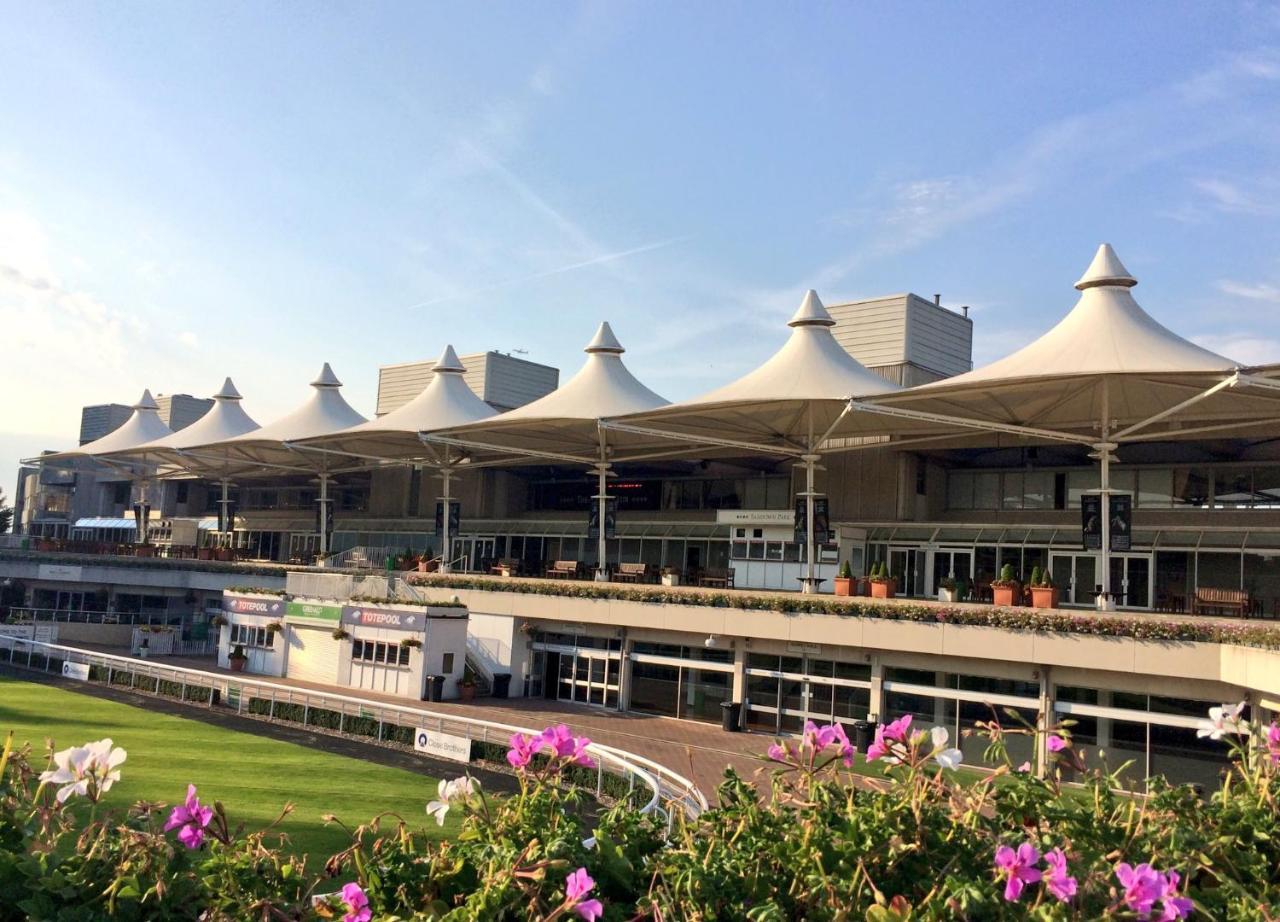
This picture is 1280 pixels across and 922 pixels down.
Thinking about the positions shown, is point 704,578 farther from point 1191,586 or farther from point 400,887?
point 400,887

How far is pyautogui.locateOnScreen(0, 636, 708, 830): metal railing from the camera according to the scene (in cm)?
2144

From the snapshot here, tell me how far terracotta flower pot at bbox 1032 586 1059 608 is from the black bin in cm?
1822

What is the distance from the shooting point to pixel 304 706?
28953 mm

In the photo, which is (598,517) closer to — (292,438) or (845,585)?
(845,585)

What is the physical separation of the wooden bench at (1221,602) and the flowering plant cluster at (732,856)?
2434 centimetres

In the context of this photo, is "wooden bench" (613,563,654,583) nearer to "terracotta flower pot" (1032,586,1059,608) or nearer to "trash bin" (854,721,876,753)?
"trash bin" (854,721,876,753)

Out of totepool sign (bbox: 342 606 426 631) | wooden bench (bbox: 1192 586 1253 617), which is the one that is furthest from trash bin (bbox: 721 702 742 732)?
wooden bench (bbox: 1192 586 1253 617)

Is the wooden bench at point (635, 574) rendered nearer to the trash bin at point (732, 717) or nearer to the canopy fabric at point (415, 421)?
the trash bin at point (732, 717)

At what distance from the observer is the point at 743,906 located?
3.58m

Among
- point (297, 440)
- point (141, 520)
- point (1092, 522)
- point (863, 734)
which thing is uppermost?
point (297, 440)

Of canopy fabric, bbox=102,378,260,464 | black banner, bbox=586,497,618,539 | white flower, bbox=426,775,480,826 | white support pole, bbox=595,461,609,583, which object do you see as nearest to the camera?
white flower, bbox=426,775,480,826

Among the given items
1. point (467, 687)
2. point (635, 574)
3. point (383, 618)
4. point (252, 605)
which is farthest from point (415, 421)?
point (467, 687)

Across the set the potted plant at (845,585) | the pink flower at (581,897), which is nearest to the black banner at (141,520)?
the potted plant at (845,585)

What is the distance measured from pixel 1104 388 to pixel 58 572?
49.5 meters
